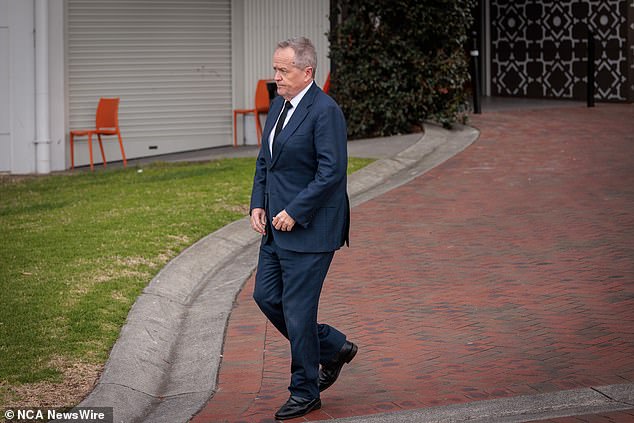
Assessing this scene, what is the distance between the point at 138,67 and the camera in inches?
711

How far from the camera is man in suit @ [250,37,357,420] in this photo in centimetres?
567

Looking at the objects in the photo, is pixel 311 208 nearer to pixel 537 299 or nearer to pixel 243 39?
pixel 537 299

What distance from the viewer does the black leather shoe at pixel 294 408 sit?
5.88 m

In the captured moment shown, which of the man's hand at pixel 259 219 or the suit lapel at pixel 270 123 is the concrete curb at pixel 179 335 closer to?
the man's hand at pixel 259 219

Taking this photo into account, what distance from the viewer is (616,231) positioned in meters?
10.7

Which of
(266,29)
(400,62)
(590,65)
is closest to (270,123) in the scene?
(400,62)

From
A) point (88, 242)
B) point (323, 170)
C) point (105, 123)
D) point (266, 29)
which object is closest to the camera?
point (323, 170)

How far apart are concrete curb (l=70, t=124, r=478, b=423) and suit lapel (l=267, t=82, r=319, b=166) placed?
5.08 ft

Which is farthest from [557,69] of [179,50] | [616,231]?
[616,231]

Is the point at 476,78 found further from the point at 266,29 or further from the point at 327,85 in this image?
the point at 266,29

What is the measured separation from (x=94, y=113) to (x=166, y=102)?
137cm

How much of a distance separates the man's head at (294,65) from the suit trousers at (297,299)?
2.60ft

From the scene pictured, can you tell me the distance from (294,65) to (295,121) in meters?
0.29

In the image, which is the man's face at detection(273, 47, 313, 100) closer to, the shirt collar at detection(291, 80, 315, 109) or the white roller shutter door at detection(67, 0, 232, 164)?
the shirt collar at detection(291, 80, 315, 109)
